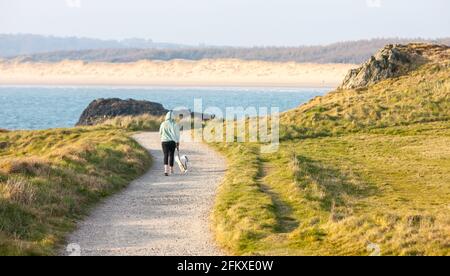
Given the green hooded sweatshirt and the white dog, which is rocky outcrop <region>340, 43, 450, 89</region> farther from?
the green hooded sweatshirt

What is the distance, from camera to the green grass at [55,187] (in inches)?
513

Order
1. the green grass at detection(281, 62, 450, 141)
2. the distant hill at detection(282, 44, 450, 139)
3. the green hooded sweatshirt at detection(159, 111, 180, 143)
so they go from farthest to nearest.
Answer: the distant hill at detection(282, 44, 450, 139) < the green grass at detection(281, 62, 450, 141) < the green hooded sweatshirt at detection(159, 111, 180, 143)

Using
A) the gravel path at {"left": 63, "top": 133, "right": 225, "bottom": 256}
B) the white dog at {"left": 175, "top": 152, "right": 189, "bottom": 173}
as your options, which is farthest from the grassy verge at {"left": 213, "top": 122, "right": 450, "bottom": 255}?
the white dog at {"left": 175, "top": 152, "right": 189, "bottom": 173}

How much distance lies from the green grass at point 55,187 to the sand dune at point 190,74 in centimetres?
12471

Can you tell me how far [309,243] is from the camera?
1268cm

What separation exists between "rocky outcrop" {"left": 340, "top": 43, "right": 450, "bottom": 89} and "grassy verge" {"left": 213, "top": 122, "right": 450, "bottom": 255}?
39.2ft

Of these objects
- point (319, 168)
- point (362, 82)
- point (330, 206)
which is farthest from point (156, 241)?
point (362, 82)

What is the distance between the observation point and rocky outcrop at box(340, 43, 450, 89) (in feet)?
141

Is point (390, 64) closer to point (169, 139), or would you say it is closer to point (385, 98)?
point (385, 98)

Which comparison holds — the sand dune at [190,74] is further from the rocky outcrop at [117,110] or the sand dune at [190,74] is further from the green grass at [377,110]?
the green grass at [377,110]

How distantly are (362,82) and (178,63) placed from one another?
5586 inches

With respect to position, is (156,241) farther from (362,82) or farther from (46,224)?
(362,82)

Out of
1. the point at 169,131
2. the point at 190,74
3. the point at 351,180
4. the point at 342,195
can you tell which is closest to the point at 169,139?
the point at 169,131

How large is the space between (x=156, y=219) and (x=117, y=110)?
3643 cm
